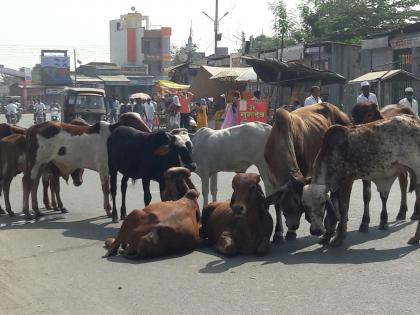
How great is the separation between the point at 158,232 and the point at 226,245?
78cm

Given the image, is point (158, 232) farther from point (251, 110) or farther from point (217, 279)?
point (251, 110)

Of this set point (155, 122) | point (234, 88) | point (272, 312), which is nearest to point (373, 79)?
point (234, 88)

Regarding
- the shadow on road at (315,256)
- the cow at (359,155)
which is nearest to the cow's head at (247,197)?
the shadow on road at (315,256)

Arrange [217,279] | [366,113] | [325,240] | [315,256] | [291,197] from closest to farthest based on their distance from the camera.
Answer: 1. [217,279]
2. [315,256]
3. [291,197]
4. [325,240]
5. [366,113]

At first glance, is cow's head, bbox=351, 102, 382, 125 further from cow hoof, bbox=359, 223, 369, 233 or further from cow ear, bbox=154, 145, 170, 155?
cow ear, bbox=154, 145, 170, 155

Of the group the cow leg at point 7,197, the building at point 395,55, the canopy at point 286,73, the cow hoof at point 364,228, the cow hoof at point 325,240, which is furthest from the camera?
the building at point 395,55

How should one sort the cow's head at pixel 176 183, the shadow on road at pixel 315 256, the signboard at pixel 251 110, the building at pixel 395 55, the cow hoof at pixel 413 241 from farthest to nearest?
1. the building at pixel 395 55
2. the signboard at pixel 251 110
3. the cow's head at pixel 176 183
4. the cow hoof at pixel 413 241
5. the shadow on road at pixel 315 256

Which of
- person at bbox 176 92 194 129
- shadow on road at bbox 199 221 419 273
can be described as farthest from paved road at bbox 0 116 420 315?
person at bbox 176 92 194 129

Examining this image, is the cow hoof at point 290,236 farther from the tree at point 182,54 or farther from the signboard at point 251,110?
the tree at point 182,54

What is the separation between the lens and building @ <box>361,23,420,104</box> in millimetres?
25516

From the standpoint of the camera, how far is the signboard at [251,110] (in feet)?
72.9

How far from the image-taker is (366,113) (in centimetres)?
1002

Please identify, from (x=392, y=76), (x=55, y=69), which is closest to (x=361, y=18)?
(x=392, y=76)

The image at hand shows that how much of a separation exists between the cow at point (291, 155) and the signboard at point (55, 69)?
84.6 metres
